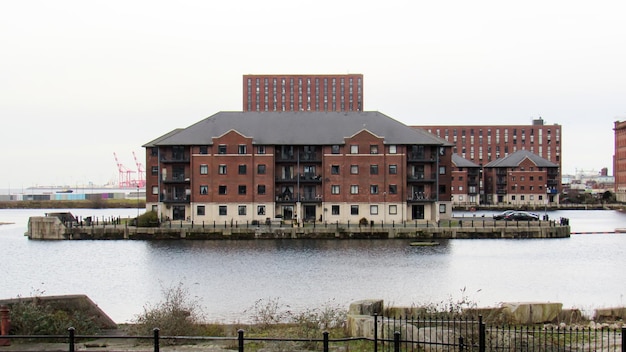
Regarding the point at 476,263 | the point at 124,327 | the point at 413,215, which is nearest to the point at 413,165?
the point at 413,215

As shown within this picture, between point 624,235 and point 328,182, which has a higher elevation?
point 328,182

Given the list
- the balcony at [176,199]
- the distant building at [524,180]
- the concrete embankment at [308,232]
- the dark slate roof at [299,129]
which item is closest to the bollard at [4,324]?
the concrete embankment at [308,232]

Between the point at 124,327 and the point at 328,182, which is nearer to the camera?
the point at 124,327

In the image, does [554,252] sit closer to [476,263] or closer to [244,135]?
[476,263]

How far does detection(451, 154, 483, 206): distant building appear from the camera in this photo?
14938 centimetres

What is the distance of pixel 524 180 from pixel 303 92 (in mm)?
61415

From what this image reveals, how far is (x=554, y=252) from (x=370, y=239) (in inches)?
682

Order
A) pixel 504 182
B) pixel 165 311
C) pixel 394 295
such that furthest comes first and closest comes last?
pixel 504 182
pixel 394 295
pixel 165 311

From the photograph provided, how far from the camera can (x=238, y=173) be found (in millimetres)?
80938

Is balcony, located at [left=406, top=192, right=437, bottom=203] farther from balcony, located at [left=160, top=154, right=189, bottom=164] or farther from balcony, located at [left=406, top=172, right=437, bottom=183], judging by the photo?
balcony, located at [left=160, top=154, right=189, bottom=164]

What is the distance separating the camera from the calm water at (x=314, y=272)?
37.0 meters


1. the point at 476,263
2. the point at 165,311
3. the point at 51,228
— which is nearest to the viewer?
the point at 165,311

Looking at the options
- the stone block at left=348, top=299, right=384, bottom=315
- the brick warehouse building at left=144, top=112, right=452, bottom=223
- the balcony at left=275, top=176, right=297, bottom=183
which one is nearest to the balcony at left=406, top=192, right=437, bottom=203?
the brick warehouse building at left=144, top=112, right=452, bottom=223

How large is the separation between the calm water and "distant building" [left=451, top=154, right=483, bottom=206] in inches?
3046
